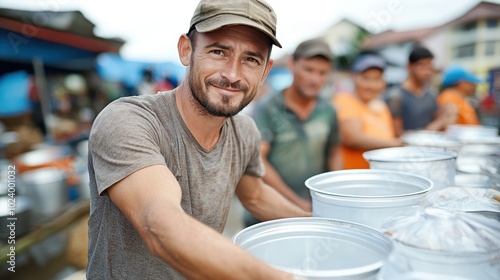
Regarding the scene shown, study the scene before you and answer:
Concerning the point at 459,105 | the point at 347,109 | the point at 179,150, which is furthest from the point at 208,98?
the point at 459,105

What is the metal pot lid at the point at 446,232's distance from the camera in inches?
31.7

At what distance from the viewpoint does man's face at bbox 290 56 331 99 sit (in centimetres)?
290

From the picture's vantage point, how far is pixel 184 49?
1.52 m

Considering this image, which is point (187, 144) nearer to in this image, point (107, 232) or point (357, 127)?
point (107, 232)

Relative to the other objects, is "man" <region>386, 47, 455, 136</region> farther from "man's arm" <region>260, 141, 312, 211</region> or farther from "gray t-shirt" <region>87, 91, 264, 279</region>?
"gray t-shirt" <region>87, 91, 264, 279</region>

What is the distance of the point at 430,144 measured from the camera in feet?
7.09

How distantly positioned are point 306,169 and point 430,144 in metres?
0.99

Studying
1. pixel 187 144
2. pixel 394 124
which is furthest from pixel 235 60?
pixel 394 124

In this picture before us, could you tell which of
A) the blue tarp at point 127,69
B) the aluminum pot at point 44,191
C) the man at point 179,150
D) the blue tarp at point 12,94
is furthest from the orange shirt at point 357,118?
the blue tarp at point 12,94

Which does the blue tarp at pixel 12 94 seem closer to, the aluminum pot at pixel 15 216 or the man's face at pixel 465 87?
the aluminum pot at pixel 15 216

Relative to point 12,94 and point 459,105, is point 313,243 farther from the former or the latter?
point 12,94

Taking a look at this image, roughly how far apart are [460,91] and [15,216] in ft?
17.3

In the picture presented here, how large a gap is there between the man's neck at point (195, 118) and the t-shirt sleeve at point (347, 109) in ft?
6.06

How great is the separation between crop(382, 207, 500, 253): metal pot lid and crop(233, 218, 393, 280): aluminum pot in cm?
8
